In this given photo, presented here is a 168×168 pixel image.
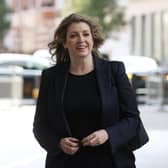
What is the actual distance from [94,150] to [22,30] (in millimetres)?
43591

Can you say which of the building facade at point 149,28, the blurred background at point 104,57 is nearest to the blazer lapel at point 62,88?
the blurred background at point 104,57

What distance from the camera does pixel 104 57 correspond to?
337 cm

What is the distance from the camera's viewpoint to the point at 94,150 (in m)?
2.94

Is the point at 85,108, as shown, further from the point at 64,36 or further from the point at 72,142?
the point at 64,36

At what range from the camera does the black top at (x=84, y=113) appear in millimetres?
2891

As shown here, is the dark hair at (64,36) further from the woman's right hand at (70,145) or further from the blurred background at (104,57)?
the woman's right hand at (70,145)

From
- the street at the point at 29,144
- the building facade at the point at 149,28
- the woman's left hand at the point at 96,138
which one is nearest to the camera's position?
the woman's left hand at the point at 96,138

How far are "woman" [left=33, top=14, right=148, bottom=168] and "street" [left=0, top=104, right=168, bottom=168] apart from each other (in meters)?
3.89

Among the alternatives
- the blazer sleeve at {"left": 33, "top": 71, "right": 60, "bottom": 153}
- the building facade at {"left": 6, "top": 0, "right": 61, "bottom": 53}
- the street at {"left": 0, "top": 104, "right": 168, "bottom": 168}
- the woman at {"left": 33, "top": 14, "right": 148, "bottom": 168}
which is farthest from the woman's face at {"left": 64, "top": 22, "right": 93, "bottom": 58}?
the building facade at {"left": 6, "top": 0, "right": 61, "bottom": 53}

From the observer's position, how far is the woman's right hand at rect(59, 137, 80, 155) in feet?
9.39

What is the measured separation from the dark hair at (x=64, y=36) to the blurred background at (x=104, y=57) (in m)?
0.17

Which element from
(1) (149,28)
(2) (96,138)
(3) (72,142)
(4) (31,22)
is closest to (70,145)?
(3) (72,142)

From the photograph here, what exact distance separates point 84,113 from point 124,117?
0.63 ft

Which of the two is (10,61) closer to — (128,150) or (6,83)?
(6,83)
